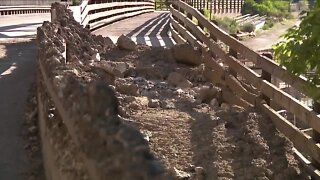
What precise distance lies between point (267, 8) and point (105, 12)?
3968 centimetres

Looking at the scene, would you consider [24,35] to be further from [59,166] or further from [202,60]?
[59,166]

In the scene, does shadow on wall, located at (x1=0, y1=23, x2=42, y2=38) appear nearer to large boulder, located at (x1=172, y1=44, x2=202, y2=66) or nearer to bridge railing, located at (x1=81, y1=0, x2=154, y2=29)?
bridge railing, located at (x1=81, y1=0, x2=154, y2=29)

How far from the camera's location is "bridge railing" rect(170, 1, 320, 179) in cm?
851

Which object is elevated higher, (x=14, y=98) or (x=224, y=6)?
(x=14, y=98)

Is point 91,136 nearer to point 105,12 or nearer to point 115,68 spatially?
point 115,68

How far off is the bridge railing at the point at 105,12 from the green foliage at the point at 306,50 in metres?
12.1

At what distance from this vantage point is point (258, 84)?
1038 cm

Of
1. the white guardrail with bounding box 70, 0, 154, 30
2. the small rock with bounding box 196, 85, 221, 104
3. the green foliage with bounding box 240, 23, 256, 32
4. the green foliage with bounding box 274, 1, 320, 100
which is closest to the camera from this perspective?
the green foliage with bounding box 274, 1, 320, 100

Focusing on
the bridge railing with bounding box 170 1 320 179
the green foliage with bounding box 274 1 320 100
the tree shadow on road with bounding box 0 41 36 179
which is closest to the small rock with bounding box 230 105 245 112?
the bridge railing with bounding box 170 1 320 179

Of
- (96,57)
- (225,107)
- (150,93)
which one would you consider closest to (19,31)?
(96,57)

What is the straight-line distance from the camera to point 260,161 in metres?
8.86

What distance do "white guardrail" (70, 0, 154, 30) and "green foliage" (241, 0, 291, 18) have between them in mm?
27937

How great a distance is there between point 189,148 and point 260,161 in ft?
3.09

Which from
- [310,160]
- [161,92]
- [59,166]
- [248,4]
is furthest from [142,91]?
[248,4]
